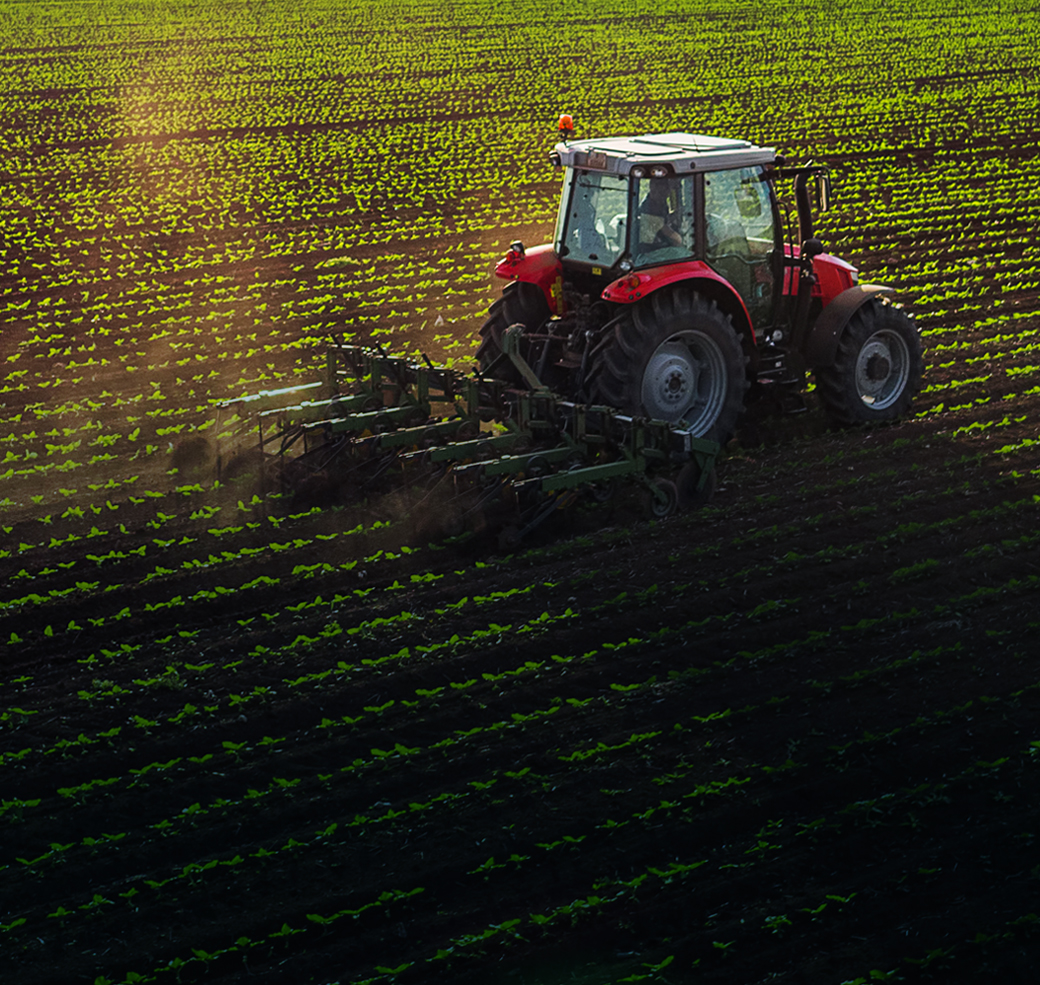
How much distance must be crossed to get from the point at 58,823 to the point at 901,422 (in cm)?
671

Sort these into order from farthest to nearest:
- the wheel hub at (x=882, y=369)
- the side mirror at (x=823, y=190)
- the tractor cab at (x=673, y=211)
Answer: the wheel hub at (x=882, y=369) < the side mirror at (x=823, y=190) < the tractor cab at (x=673, y=211)

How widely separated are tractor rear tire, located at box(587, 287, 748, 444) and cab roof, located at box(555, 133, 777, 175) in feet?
2.68

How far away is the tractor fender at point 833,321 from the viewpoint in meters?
9.54

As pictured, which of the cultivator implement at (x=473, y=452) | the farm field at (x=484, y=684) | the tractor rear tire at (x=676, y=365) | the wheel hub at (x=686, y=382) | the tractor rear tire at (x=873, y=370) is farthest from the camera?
the tractor rear tire at (x=873, y=370)

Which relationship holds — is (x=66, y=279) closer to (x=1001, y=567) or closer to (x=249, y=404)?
(x=249, y=404)

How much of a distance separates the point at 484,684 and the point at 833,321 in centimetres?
435

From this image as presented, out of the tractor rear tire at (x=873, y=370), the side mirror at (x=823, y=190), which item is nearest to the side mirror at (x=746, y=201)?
the side mirror at (x=823, y=190)

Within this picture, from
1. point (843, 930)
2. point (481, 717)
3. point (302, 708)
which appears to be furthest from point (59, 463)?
point (843, 930)

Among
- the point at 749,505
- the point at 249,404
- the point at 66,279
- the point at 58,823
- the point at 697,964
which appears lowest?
the point at 697,964

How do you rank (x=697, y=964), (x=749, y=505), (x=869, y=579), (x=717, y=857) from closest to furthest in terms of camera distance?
1. (x=697, y=964)
2. (x=717, y=857)
3. (x=869, y=579)
4. (x=749, y=505)

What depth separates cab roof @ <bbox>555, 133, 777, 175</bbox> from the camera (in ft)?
28.5

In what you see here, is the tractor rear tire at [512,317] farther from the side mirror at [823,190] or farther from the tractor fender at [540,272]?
the side mirror at [823,190]

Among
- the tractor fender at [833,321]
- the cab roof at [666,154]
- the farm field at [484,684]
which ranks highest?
the cab roof at [666,154]

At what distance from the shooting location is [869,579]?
7.64 metres
